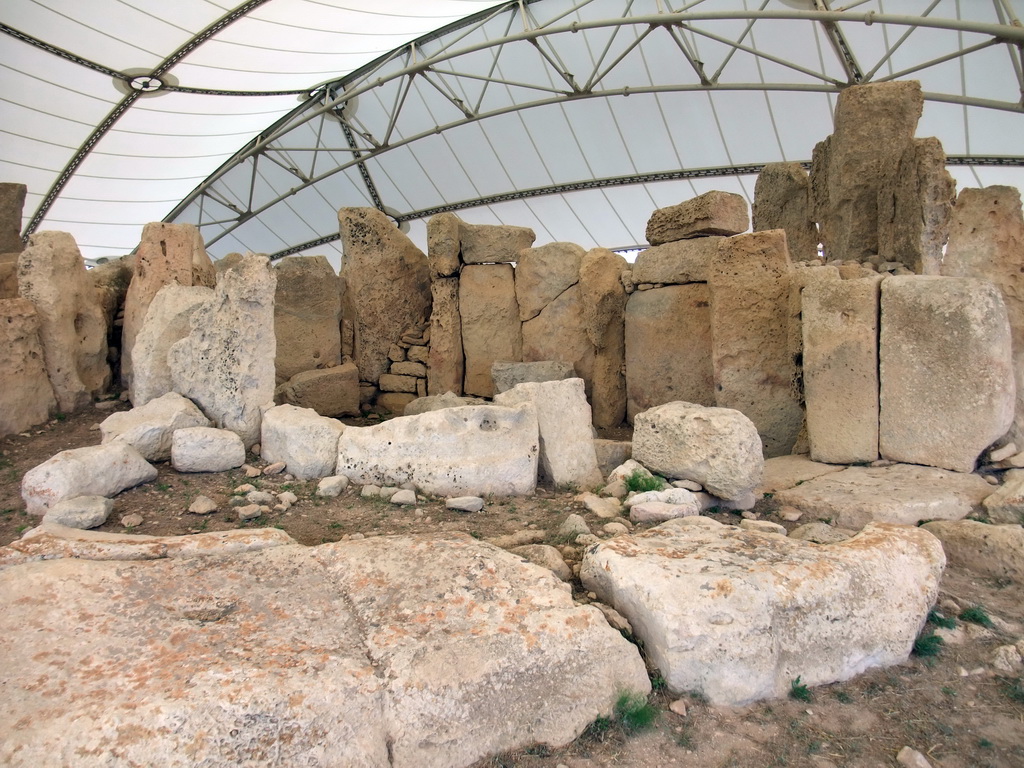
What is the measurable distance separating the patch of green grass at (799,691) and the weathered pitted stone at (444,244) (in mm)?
Answer: 5660

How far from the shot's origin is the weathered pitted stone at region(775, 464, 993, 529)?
13.8 feet

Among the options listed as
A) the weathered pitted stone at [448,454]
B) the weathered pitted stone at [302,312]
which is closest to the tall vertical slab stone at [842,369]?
the weathered pitted stone at [448,454]

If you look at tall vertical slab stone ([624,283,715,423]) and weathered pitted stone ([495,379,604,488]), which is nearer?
weathered pitted stone ([495,379,604,488])

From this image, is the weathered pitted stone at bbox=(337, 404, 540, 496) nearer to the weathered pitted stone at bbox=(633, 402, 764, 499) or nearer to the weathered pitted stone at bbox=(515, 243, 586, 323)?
the weathered pitted stone at bbox=(633, 402, 764, 499)

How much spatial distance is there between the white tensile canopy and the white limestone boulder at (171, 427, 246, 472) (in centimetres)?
824

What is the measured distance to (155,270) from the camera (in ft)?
20.8

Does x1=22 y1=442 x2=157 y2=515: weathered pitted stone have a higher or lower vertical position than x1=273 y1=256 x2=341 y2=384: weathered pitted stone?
lower

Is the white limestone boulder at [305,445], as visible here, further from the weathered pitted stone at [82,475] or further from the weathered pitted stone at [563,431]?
the weathered pitted stone at [563,431]

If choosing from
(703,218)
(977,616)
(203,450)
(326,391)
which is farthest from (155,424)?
(703,218)

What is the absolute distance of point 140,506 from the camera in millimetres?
4059

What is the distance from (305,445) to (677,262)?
3.90 m

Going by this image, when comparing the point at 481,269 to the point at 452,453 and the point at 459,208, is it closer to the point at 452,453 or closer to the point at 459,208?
the point at 452,453

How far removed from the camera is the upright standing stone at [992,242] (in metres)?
5.52

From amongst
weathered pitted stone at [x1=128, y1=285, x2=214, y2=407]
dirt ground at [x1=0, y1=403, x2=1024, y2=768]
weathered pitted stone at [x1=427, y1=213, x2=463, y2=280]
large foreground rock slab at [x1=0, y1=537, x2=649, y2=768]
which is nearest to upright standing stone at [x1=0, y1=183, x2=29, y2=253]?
weathered pitted stone at [x1=128, y1=285, x2=214, y2=407]
